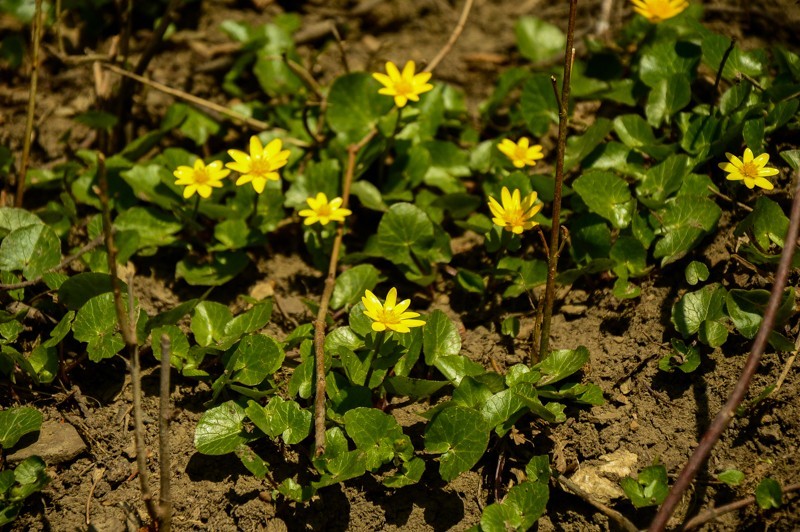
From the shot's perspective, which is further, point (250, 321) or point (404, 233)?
point (404, 233)

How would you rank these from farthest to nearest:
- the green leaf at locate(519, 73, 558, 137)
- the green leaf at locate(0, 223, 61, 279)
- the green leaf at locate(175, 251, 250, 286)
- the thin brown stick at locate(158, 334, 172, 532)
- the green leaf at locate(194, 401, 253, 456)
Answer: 1. the green leaf at locate(519, 73, 558, 137)
2. the green leaf at locate(175, 251, 250, 286)
3. the green leaf at locate(0, 223, 61, 279)
4. the green leaf at locate(194, 401, 253, 456)
5. the thin brown stick at locate(158, 334, 172, 532)

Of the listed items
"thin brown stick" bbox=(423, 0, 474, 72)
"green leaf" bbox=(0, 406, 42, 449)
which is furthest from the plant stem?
"green leaf" bbox=(0, 406, 42, 449)

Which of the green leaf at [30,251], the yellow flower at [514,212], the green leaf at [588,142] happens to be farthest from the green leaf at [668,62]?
the green leaf at [30,251]

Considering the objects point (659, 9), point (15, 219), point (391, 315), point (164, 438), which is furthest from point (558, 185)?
point (15, 219)

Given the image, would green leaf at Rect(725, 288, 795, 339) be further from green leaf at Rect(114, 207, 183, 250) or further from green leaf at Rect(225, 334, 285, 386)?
green leaf at Rect(114, 207, 183, 250)

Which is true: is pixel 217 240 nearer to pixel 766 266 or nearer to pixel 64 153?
pixel 64 153

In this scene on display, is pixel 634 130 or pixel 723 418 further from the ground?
pixel 634 130

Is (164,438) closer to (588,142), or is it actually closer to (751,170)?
(588,142)

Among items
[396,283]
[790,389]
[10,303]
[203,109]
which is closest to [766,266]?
[790,389]

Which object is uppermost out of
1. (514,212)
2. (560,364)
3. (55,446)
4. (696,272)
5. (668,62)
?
(668,62)
